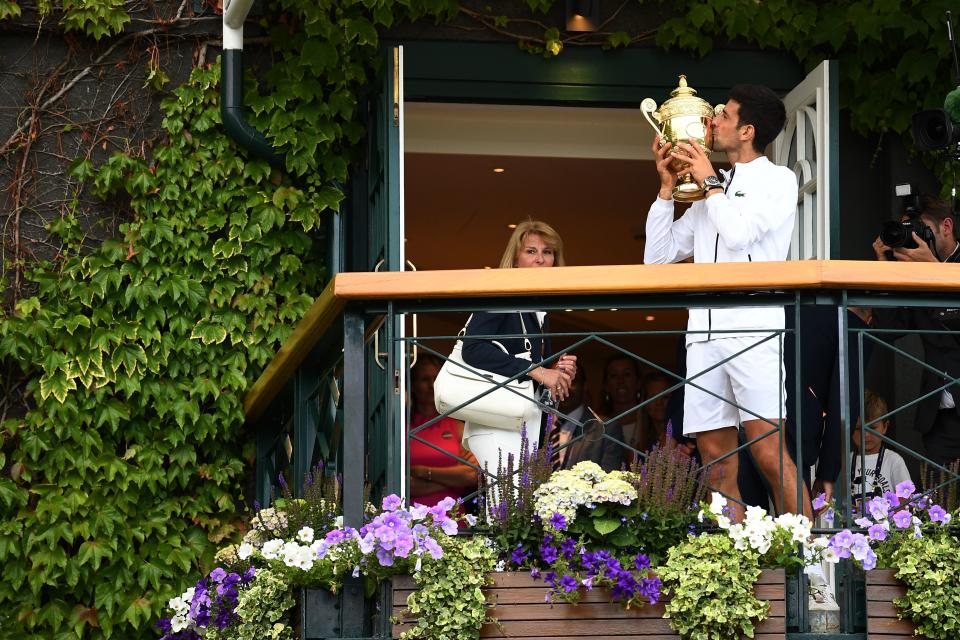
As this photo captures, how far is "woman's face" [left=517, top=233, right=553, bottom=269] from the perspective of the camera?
5.77 metres

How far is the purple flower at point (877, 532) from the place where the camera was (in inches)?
164

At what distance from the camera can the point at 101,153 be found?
22.8ft

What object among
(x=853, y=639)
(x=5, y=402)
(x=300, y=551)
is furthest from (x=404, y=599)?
(x=5, y=402)

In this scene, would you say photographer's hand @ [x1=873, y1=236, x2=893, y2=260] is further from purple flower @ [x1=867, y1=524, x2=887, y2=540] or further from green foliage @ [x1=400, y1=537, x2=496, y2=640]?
green foliage @ [x1=400, y1=537, x2=496, y2=640]

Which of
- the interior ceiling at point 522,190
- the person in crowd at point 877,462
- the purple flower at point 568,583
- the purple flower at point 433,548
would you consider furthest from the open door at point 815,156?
the purple flower at point 433,548

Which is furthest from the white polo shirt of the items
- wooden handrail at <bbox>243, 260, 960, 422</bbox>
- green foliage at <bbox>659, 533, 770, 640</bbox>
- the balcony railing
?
green foliage at <bbox>659, 533, 770, 640</bbox>

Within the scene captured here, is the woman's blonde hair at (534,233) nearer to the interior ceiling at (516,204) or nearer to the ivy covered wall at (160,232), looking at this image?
the ivy covered wall at (160,232)

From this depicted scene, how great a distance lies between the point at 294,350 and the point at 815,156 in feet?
8.96

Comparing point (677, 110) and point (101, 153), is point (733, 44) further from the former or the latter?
point (101, 153)

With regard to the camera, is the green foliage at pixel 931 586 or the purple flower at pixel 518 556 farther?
the purple flower at pixel 518 556

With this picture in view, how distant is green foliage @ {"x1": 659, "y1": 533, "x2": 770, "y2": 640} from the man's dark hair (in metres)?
1.72

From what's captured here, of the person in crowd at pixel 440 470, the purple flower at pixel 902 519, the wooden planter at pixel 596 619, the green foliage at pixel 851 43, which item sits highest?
the green foliage at pixel 851 43

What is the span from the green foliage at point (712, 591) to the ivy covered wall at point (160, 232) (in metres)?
3.04

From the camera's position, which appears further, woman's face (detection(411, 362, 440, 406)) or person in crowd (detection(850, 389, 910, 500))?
woman's face (detection(411, 362, 440, 406))
